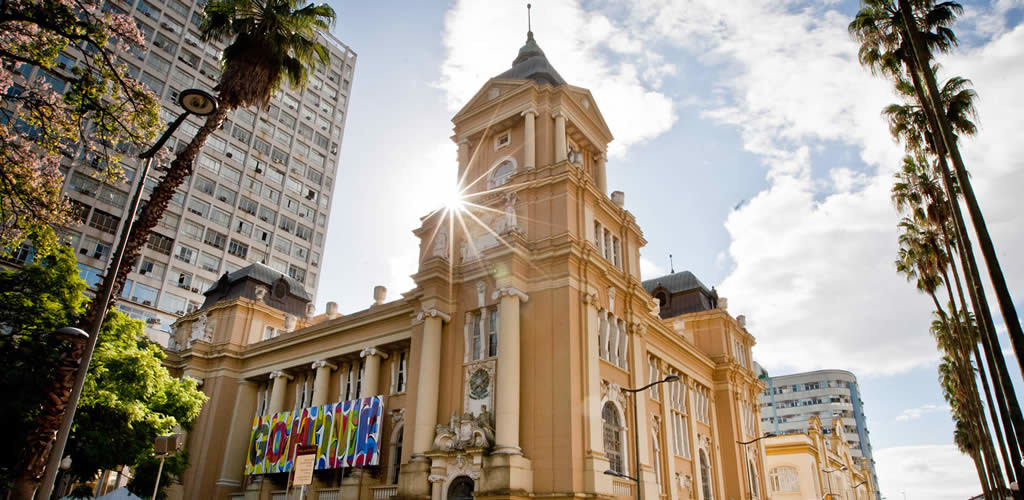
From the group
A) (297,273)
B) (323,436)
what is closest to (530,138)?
(323,436)

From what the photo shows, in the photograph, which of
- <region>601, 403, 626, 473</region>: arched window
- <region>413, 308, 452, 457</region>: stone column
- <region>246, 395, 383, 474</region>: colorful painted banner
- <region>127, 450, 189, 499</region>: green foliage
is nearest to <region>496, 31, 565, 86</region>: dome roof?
<region>413, 308, 452, 457</region>: stone column

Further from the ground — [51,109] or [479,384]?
[51,109]

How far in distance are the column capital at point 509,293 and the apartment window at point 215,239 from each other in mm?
45758

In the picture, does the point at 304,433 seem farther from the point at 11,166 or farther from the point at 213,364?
the point at 11,166

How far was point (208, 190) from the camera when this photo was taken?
2486 inches

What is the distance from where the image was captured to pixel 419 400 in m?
25.9

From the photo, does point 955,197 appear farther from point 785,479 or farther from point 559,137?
point 785,479

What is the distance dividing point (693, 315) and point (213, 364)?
104ft

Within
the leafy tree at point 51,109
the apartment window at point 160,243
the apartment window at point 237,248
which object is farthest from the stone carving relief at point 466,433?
the apartment window at point 237,248

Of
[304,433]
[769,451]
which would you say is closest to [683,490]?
[304,433]

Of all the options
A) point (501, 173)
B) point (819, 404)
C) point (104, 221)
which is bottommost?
point (501, 173)

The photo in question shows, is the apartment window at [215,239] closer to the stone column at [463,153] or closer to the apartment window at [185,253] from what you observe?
the apartment window at [185,253]

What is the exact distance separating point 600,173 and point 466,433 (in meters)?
15.8

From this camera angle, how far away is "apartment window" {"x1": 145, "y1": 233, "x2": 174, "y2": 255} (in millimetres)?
57438
